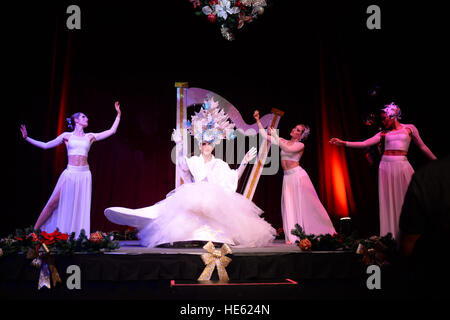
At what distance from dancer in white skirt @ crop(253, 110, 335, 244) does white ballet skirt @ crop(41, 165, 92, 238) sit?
7.80 feet

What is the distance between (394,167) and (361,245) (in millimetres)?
1371

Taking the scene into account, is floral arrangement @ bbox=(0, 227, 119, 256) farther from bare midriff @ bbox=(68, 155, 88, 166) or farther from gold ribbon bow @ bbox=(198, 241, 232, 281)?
bare midriff @ bbox=(68, 155, 88, 166)

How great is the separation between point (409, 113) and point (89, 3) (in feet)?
16.0

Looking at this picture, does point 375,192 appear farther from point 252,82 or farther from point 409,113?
point 252,82

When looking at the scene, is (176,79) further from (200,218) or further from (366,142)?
(366,142)

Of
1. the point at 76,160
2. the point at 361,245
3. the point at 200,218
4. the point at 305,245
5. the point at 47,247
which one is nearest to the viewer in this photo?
the point at 47,247

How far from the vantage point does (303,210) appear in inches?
204

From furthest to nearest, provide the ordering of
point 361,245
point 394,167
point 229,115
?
point 229,115 → point 394,167 → point 361,245

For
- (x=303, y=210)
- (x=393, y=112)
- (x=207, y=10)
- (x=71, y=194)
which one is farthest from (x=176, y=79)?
(x=393, y=112)

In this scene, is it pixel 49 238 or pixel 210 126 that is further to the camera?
pixel 210 126

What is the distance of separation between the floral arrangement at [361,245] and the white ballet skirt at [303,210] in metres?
0.92
